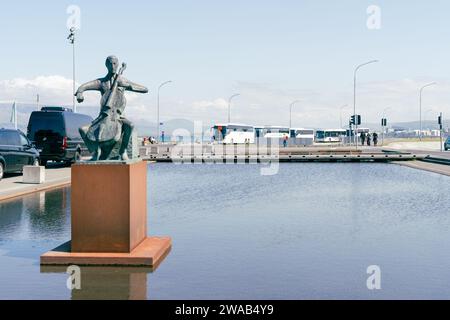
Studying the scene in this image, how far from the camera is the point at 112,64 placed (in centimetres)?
956

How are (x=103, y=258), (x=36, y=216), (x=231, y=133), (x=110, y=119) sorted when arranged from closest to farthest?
(x=103, y=258) → (x=110, y=119) → (x=36, y=216) → (x=231, y=133)

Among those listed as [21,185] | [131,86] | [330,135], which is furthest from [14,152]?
[330,135]

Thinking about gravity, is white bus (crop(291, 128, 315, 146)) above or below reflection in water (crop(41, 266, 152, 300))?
above

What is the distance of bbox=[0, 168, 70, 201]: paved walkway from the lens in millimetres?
18134

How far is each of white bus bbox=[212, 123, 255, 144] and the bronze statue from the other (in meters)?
76.6

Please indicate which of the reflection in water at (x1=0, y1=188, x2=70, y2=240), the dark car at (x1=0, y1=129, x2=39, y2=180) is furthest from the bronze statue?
the dark car at (x1=0, y1=129, x2=39, y2=180)

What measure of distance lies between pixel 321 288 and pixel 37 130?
22880mm

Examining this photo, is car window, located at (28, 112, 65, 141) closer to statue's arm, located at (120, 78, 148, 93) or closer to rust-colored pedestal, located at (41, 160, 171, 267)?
statue's arm, located at (120, 78, 148, 93)

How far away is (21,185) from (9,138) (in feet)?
11.4

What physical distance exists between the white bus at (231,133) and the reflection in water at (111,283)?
256 ft

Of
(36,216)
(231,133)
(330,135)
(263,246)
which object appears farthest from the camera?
(330,135)

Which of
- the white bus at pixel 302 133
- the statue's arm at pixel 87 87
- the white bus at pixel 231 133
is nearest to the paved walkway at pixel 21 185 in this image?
the statue's arm at pixel 87 87

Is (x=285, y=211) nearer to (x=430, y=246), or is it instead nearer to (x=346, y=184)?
(x=430, y=246)

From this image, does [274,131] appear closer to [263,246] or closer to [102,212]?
[263,246]
